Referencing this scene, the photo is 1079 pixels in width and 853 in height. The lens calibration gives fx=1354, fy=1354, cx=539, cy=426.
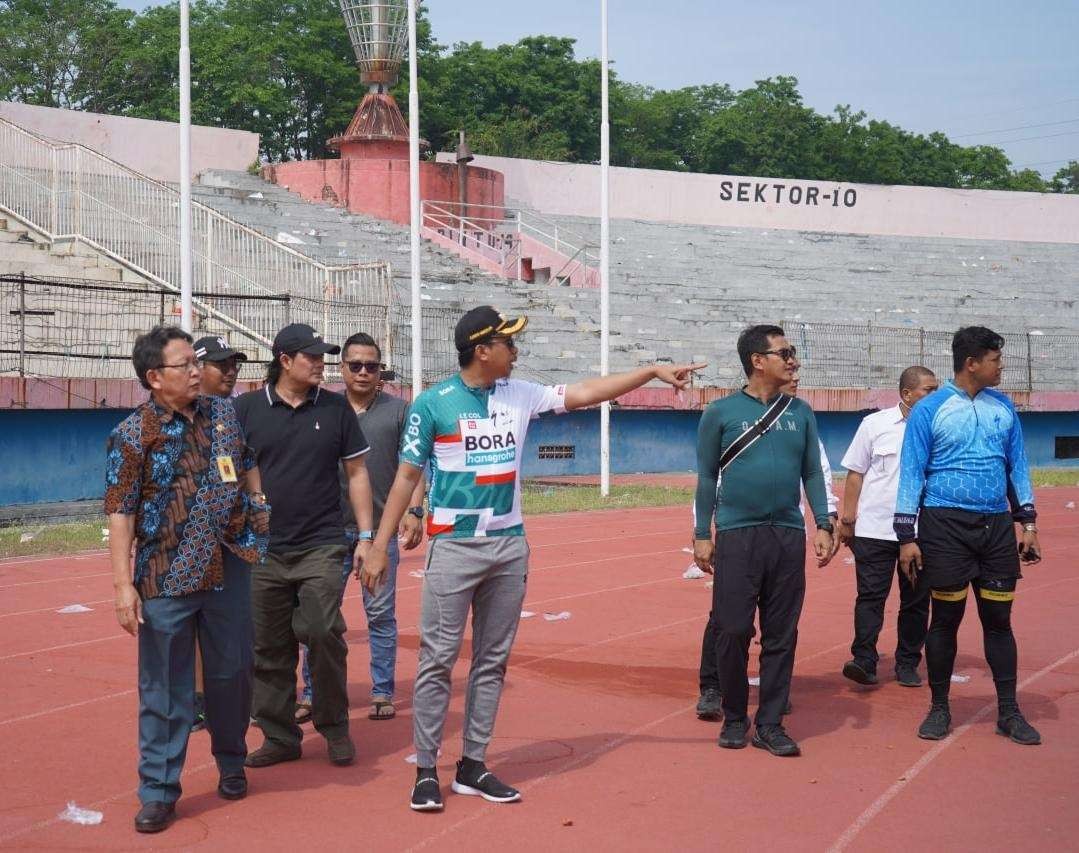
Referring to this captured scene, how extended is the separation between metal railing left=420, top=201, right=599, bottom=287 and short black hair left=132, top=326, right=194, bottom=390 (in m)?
26.8

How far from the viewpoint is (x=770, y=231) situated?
43125 mm

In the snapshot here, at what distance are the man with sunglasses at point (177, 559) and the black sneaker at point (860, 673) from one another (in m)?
3.85

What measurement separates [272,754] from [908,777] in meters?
2.88

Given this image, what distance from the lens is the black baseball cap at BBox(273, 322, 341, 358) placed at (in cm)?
628

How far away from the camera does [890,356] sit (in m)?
28.9

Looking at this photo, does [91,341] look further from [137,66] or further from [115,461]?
[137,66]

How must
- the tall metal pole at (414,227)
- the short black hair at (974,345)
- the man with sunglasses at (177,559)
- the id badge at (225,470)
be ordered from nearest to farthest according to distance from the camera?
the man with sunglasses at (177,559), the id badge at (225,470), the short black hair at (974,345), the tall metal pole at (414,227)

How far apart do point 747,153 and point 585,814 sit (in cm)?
6170

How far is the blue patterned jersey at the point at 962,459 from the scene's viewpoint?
6680 mm

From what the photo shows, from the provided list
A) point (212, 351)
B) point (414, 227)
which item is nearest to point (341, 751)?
point (212, 351)

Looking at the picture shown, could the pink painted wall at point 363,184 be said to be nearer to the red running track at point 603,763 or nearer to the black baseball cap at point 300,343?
the red running track at point 603,763

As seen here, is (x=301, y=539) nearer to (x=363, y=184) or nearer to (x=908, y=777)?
(x=908, y=777)

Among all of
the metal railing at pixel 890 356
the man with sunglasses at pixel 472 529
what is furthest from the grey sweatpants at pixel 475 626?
the metal railing at pixel 890 356

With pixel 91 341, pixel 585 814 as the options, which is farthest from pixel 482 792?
pixel 91 341
